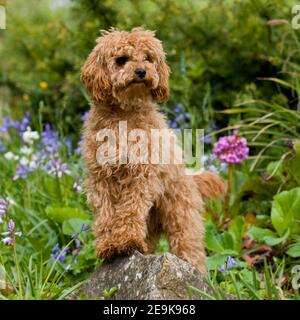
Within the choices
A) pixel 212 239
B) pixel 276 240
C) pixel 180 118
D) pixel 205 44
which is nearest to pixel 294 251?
pixel 276 240

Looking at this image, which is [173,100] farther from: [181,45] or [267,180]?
[267,180]

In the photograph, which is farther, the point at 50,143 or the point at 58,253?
the point at 50,143

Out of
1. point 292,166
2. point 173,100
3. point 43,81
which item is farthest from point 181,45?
point 292,166

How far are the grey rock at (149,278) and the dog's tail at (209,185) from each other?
878mm

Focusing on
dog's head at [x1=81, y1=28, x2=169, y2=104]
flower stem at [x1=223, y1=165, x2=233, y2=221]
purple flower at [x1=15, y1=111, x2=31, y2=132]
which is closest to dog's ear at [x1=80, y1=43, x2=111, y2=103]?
dog's head at [x1=81, y1=28, x2=169, y2=104]

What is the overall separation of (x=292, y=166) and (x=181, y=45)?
7.63 feet

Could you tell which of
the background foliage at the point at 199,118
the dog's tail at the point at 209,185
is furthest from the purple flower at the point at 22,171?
the dog's tail at the point at 209,185

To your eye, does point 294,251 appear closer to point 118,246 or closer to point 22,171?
point 118,246

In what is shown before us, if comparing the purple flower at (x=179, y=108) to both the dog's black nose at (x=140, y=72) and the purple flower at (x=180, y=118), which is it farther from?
the dog's black nose at (x=140, y=72)

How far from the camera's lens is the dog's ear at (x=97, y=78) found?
3.92 meters

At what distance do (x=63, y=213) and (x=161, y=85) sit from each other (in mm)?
1627

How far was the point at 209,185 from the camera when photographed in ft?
15.3

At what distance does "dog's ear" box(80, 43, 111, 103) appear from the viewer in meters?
3.92

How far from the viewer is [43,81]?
796 cm
